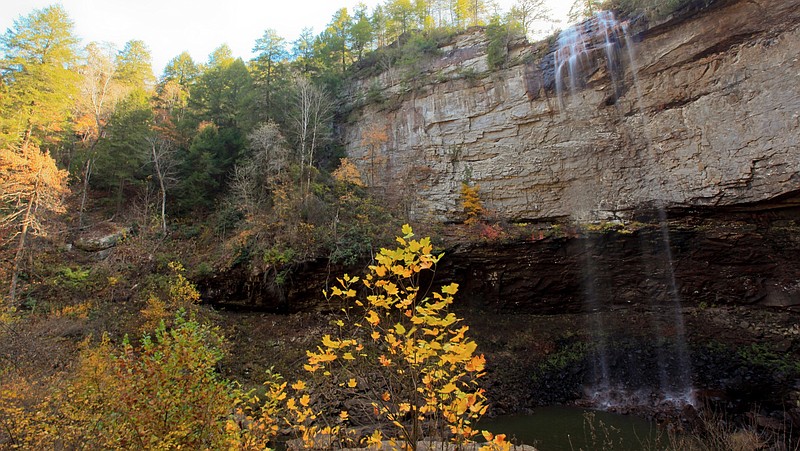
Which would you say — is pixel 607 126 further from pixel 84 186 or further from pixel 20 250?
pixel 84 186

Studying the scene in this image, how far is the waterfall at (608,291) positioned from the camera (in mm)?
12445

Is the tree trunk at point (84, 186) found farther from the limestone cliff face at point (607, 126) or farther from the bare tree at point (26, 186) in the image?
the limestone cliff face at point (607, 126)

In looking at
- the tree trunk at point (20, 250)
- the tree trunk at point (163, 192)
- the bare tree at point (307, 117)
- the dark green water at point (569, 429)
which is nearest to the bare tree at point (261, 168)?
the bare tree at point (307, 117)

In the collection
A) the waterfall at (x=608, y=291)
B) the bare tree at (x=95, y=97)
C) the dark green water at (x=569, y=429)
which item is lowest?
the dark green water at (x=569, y=429)

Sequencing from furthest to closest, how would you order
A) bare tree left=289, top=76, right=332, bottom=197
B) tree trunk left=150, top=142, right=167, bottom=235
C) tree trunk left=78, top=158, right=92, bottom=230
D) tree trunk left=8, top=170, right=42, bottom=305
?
bare tree left=289, top=76, right=332, bottom=197 < tree trunk left=150, top=142, right=167, bottom=235 < tree trunk left=78, top=158, right=92, bottom=230 < tree trunk left=8, top=170, right=42, bottom=305

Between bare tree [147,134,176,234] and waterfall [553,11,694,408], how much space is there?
2044 cm

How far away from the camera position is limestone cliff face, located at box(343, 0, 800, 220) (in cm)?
1145

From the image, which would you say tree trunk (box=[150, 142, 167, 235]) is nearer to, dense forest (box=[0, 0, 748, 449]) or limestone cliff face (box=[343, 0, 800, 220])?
dense forest (box=[0, 0, 748, 449])

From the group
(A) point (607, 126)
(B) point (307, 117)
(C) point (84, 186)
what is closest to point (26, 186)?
(C) point (84, 186)

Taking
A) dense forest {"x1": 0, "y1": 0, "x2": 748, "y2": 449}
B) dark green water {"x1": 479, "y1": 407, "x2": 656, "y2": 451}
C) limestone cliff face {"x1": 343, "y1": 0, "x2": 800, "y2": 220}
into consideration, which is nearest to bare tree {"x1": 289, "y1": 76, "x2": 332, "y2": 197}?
dense forest {"x1": 0, "y1": 0, "x2": 748, "y2": 449}

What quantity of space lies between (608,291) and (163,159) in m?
23.4

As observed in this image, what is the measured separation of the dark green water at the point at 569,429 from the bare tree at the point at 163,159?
18719mm

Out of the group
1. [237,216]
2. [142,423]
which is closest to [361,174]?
[237,216]

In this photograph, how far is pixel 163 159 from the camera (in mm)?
19812
